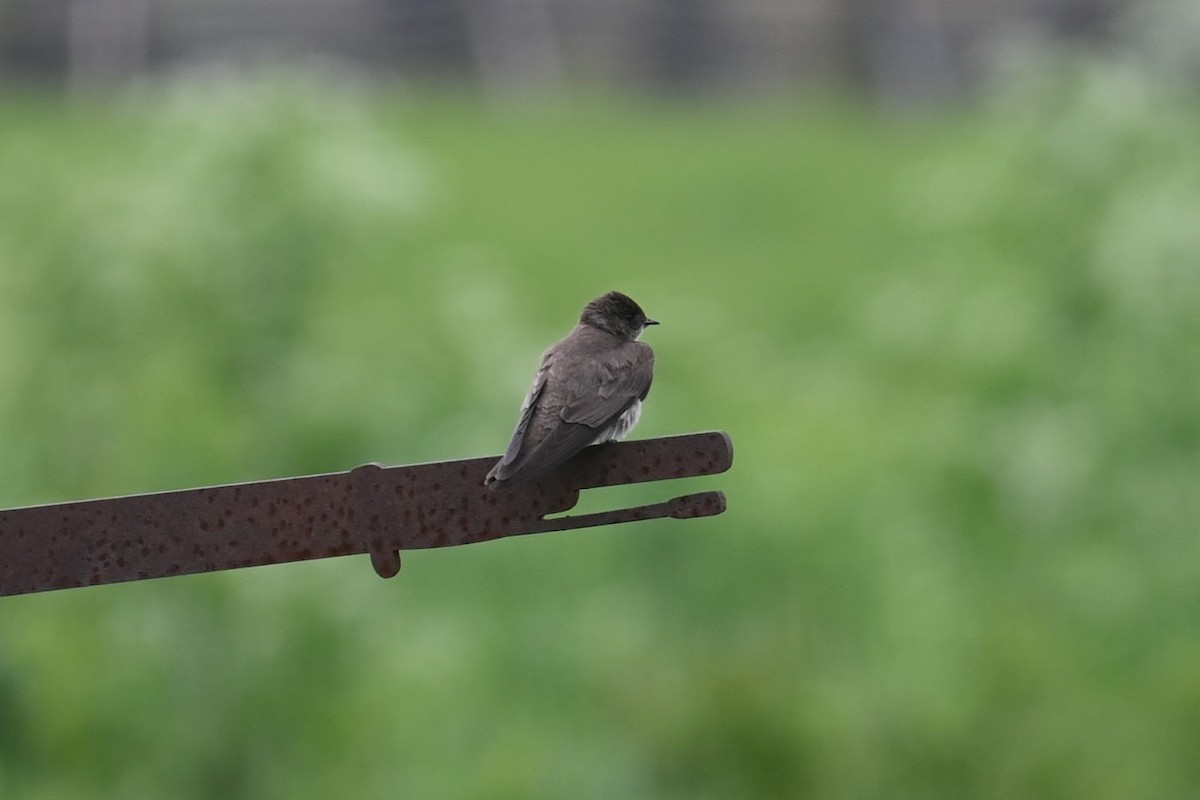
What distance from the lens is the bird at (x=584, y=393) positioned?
339 centimetres

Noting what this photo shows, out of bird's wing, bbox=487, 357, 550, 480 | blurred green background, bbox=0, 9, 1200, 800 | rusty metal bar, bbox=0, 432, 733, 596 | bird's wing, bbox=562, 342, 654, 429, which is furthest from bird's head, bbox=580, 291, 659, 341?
blurred green background, bbox=0, 9, 1200, 800

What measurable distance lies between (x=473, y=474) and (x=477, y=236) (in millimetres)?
23653

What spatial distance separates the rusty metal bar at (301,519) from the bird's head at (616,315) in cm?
166

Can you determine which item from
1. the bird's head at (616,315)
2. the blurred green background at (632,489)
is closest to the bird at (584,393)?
the bird's head at (616,315)

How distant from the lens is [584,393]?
4039mm

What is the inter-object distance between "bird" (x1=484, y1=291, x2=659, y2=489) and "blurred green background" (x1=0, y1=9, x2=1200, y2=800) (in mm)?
5241

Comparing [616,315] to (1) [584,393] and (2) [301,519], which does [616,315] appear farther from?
(2) [301,519]

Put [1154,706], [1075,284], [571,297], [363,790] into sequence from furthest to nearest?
[571,297] < [1075,284] < [1154,706] < [363,790]

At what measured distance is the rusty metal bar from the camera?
2926 mm

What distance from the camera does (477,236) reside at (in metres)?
26.6

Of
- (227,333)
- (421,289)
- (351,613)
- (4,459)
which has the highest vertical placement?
(421,289)

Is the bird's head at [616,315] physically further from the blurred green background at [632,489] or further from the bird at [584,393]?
the blurred green background at [632,489]

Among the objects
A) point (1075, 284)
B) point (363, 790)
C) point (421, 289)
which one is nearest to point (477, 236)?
point (421, 289)

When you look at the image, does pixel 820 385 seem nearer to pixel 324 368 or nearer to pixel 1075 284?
pixel 1075 284
